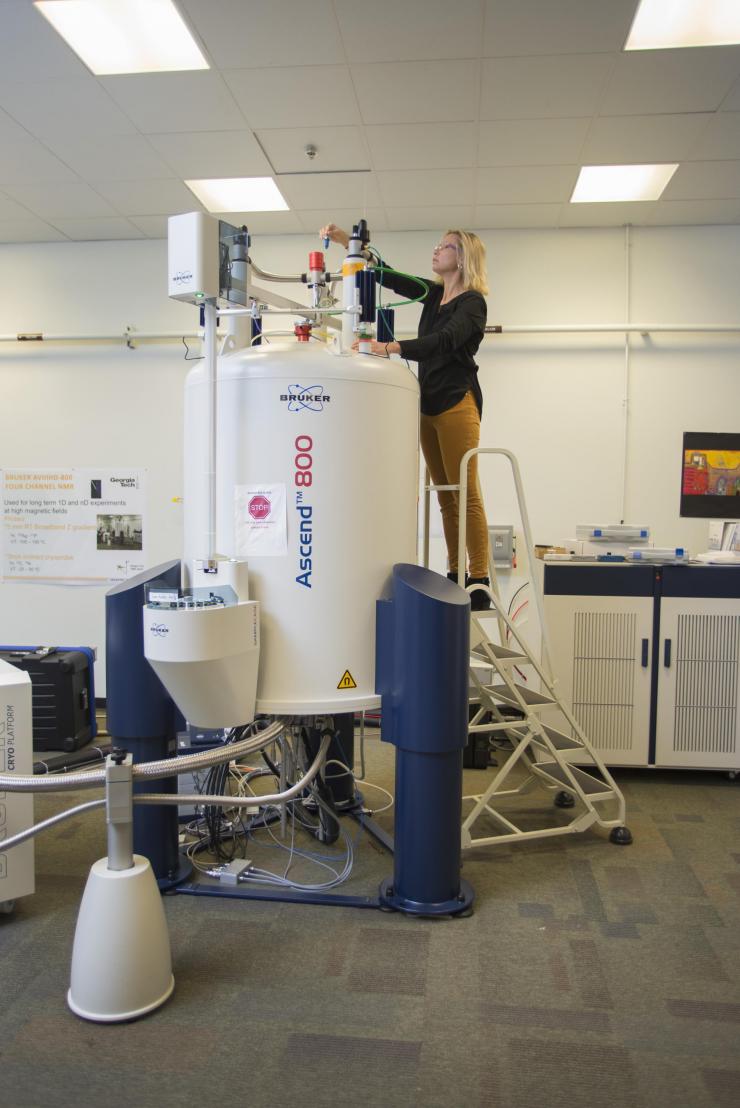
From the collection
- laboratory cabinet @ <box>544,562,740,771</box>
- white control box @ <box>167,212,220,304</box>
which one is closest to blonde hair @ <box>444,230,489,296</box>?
white control box @ <box>167,212,220,304</box>

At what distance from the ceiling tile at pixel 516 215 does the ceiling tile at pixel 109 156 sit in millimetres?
1688

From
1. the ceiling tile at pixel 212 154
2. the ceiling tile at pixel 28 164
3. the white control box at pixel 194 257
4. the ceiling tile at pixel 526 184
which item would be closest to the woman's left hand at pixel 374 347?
the white control box at pixel 194 257

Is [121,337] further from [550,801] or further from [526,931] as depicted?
[526,931]

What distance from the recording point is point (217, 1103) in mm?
1520

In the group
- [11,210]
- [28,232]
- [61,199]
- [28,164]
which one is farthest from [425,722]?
[28,232]

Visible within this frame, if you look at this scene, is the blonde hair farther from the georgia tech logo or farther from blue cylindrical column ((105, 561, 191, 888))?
blue cylindrical column ((105, 561, 191, 888))

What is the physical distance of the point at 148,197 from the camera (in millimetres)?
4242

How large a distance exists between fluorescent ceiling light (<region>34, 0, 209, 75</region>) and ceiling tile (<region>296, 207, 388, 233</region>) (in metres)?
1.41

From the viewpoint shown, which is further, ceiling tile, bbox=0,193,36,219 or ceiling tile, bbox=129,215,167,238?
ceiling tile, bbox=129,215,167,238

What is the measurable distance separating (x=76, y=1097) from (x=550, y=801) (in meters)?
2.13

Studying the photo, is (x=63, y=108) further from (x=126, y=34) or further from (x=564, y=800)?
(x=564, y=800)

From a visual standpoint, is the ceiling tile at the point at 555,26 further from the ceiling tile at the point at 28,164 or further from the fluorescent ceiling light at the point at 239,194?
the ceiling tile at the point at 28,164

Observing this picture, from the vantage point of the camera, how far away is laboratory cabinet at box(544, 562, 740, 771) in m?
3.52

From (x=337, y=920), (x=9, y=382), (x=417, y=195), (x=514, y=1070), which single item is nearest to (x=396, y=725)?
(x=337, y=920)
